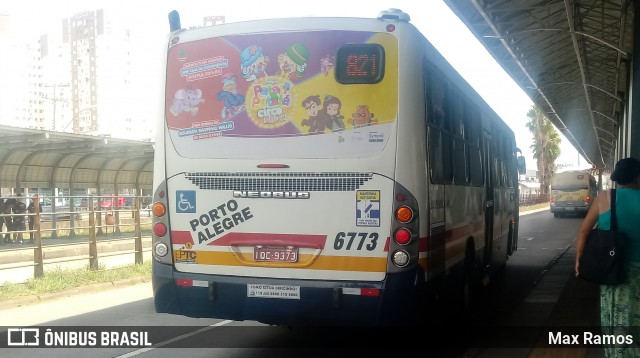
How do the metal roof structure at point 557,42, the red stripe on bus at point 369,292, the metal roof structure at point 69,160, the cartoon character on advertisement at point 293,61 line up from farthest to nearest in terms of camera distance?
the metal roof structure at point 69,160 < the metal roof structure at point 557,42 < the cartoon character on advertisement at point 293,61 < the red stripe on bus at point 369,292

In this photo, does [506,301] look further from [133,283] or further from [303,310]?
[133,283]

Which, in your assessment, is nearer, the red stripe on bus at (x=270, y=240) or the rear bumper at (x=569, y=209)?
the red stripe on bus at (x=270, y=240)

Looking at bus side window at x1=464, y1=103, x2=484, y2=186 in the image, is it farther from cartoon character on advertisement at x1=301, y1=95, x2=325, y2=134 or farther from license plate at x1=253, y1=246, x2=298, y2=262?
license plate at x1=253, y1=246, x2=298, y2=262

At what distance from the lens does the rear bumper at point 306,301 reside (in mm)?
5848

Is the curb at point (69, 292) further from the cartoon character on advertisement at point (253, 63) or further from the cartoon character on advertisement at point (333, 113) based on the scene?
the cartoon character on advertisement at point (333, 113)

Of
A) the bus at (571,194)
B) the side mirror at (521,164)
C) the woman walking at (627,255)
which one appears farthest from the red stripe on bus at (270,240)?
the bus at (571,194)

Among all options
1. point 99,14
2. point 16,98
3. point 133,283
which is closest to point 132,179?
point 133,283

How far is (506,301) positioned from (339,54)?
614cm

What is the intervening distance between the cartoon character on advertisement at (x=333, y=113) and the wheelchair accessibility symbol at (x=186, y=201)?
55.4 inches

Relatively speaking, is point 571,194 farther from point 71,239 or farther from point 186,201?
point 186,201

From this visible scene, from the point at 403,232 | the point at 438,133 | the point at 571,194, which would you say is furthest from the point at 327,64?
the point at 571,194

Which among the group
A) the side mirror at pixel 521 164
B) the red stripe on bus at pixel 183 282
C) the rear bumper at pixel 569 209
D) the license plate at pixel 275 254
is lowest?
the rear bumper at pixel 569 209

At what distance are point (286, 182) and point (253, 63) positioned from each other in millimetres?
1109

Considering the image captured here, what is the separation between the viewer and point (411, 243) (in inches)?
231
